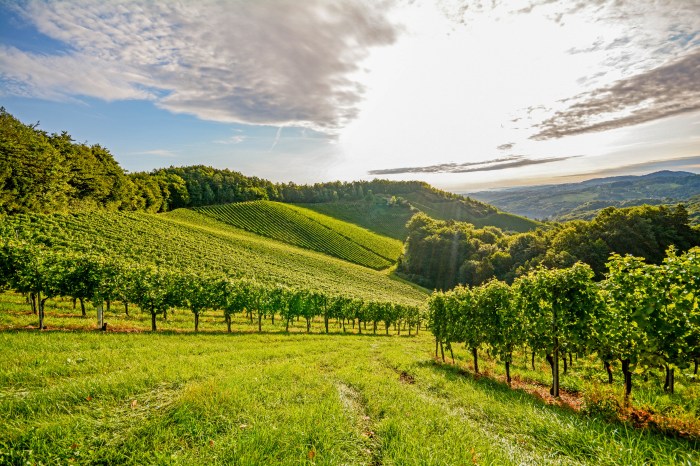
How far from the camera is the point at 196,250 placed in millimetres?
64375

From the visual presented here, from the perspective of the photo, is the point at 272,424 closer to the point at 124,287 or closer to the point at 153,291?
the point at 153,291

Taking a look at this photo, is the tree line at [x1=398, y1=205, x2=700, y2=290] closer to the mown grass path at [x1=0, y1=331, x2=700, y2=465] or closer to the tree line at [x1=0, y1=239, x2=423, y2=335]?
the tree line at [x1=0, y1=239, x2=423, y2=335]

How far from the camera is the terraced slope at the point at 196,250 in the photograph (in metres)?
50.2

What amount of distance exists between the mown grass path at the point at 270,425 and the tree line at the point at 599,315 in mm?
3185

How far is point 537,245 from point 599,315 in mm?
84173

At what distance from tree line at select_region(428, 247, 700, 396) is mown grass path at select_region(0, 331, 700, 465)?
3.18 meters

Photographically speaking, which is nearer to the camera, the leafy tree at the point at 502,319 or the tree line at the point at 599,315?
the tree line at the point at 599,315

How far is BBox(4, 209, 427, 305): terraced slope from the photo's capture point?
50250 mm

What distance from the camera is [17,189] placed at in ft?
180

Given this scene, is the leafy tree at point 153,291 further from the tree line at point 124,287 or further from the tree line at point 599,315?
the tree line at point 599,315

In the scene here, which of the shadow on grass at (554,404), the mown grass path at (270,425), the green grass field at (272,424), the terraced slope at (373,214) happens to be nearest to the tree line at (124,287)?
the green grass field at (272,424)

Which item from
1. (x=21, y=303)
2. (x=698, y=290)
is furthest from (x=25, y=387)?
(x=21, y=303)

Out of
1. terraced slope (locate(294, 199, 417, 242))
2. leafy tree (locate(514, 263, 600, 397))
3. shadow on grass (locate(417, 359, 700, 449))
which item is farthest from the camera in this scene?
terraced slope (locate(294, 199, 417, 242))

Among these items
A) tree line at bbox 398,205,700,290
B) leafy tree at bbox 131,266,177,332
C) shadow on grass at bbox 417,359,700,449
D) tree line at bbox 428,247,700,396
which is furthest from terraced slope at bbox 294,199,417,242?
shadow on grass at bbox 417,359,700,449
